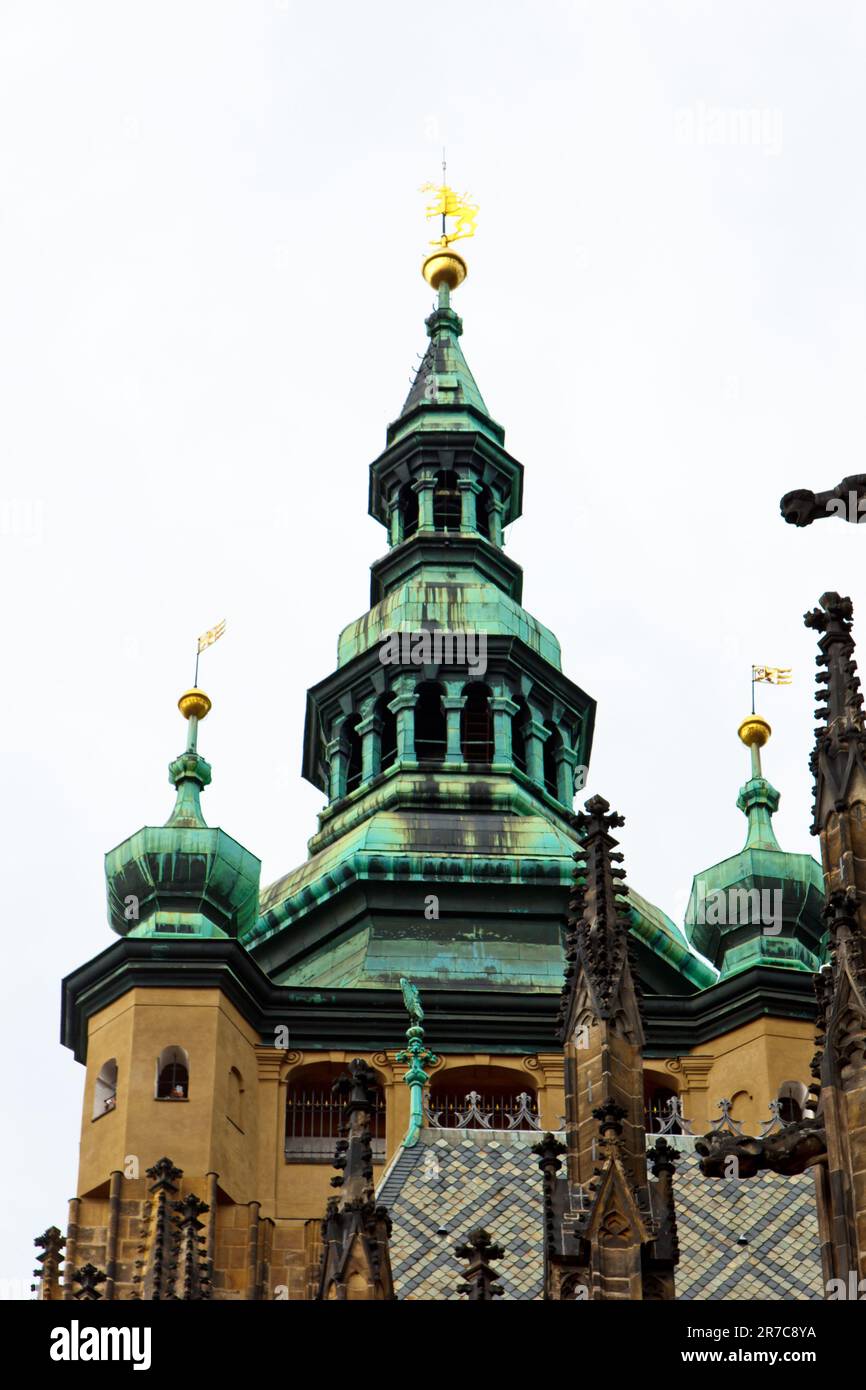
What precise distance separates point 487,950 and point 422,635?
303 inches

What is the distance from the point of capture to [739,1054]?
53.7 m

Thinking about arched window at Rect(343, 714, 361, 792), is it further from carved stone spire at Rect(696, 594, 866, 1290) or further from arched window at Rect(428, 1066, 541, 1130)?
carved stone spire at Rect(696, 594, 866, 1290)

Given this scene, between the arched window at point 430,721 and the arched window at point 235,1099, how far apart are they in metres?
10.5

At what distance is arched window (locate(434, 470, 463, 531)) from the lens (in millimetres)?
67250

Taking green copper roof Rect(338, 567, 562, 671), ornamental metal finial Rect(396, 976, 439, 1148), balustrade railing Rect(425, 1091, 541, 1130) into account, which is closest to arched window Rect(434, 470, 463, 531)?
green copper roof Rect(338, 567, 562, 671)

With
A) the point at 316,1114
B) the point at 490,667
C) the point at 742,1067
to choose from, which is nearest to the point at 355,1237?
the point at 316,1114

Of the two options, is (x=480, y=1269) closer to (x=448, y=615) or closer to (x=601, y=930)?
(x=601, y=930)

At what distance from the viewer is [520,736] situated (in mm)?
61906

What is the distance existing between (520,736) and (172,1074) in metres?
13.1

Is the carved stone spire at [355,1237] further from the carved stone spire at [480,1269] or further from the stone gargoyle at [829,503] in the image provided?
the stone gargoyle at [829,503]

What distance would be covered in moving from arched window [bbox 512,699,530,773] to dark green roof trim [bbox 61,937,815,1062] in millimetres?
8266

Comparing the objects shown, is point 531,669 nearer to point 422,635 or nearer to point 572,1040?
point 422,635

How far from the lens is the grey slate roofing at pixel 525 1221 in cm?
3388
